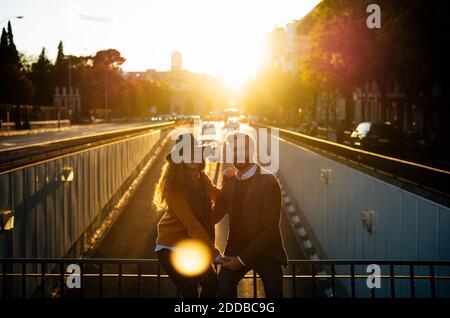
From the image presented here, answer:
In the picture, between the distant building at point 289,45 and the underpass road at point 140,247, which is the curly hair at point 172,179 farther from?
the distant building at point 289,45

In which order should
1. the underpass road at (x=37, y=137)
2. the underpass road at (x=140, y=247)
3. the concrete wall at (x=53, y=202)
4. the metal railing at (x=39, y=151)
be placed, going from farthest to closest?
the underpass road at (x=37, y=137) < the underpass road at (x=140, y=247) < the metal railing at (x=39, y=151) < the concrete wall at (x=53, y=202)

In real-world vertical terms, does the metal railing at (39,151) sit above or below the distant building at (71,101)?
below

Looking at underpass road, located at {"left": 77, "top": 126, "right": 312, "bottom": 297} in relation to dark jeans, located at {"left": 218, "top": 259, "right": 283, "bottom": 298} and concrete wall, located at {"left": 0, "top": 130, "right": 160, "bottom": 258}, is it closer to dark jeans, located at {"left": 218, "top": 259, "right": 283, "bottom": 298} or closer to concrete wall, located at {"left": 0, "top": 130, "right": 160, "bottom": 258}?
concrete wall, located at {"left": 0, "top": 130, "right": 160, "bottom": 258}

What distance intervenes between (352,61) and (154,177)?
17.2 metres

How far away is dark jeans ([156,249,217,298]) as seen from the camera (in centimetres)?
567

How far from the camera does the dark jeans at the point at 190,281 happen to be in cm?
567

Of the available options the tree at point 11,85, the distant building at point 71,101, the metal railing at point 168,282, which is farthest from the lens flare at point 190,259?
the distant building at point 71,101

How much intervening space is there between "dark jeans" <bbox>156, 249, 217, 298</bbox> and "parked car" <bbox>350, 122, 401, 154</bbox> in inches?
1437

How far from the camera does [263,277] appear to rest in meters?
5.91

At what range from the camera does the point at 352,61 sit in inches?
1863

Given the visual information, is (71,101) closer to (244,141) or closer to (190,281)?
(244,141)

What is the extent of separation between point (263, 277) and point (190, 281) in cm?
61

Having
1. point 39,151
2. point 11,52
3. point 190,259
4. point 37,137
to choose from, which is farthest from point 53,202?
point 11,52
